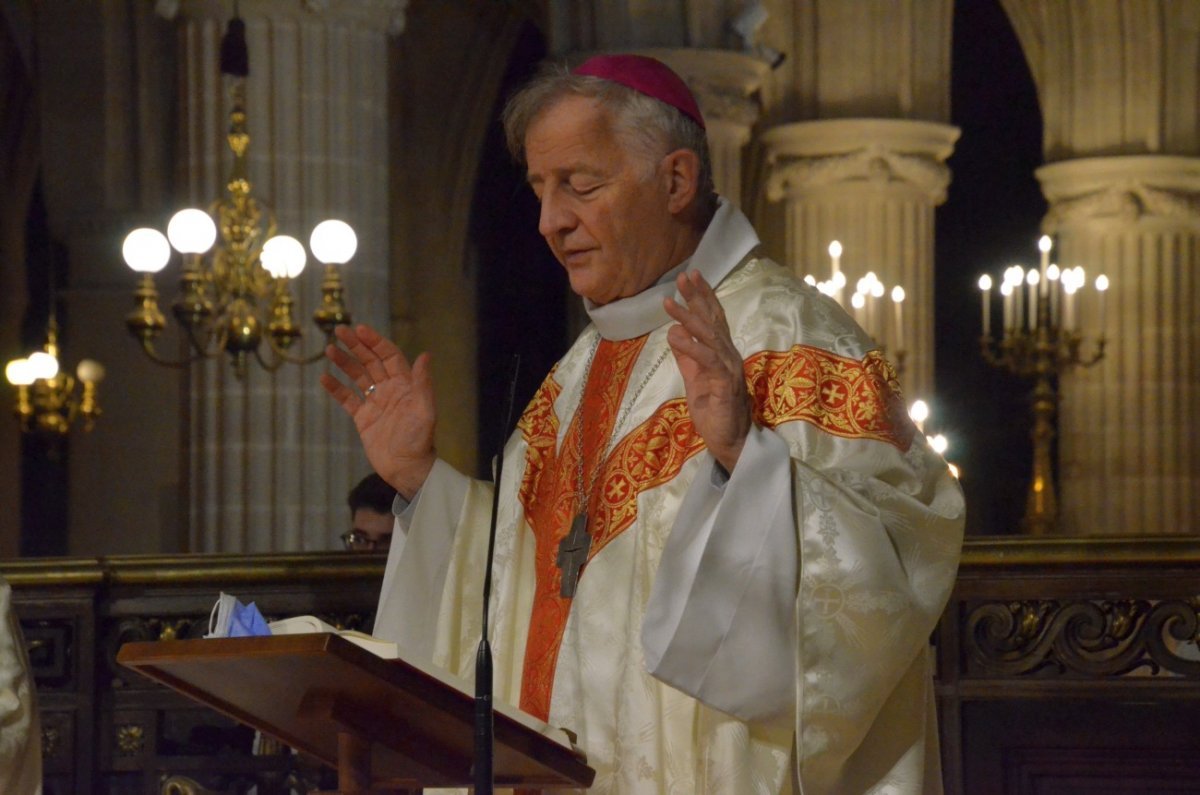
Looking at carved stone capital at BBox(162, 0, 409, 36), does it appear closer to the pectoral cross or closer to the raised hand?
the pectoral cross

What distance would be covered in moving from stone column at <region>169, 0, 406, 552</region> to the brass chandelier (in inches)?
9.8

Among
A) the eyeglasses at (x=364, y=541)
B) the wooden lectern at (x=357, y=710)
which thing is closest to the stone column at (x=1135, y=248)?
the eyeglasses at (x=364, y=541)

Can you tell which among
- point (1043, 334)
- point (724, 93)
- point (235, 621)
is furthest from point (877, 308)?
point (235, 621)

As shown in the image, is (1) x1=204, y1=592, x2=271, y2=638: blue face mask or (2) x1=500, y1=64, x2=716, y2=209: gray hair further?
(2) x1=500, y1=64, x2=716, y2=209: gray hair

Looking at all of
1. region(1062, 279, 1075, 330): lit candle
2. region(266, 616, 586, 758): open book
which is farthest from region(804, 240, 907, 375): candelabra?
region(266, 616, 586, 758): open book

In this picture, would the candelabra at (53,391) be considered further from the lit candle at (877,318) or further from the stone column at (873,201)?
the lit candle at (877,318)

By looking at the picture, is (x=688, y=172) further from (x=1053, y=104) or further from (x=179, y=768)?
(x=1053, y=104)

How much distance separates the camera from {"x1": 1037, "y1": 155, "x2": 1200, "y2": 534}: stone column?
53.6 ft

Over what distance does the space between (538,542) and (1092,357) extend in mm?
13046

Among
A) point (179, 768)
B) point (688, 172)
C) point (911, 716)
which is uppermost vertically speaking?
point (688, 172)

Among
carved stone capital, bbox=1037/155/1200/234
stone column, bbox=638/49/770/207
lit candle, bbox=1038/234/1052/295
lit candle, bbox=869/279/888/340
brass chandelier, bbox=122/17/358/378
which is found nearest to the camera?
brass chandelier, bbox=122/17/358/378

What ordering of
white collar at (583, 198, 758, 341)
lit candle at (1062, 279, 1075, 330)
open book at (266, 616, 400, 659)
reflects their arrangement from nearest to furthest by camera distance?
open book at (266, 616, 400, 659), white collar at (583, 198, 758, 341), lit candle at (1062, 279, 1075, 330)

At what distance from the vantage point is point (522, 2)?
18.9m

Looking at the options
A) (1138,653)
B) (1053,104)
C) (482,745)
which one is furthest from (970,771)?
(1053,104)
